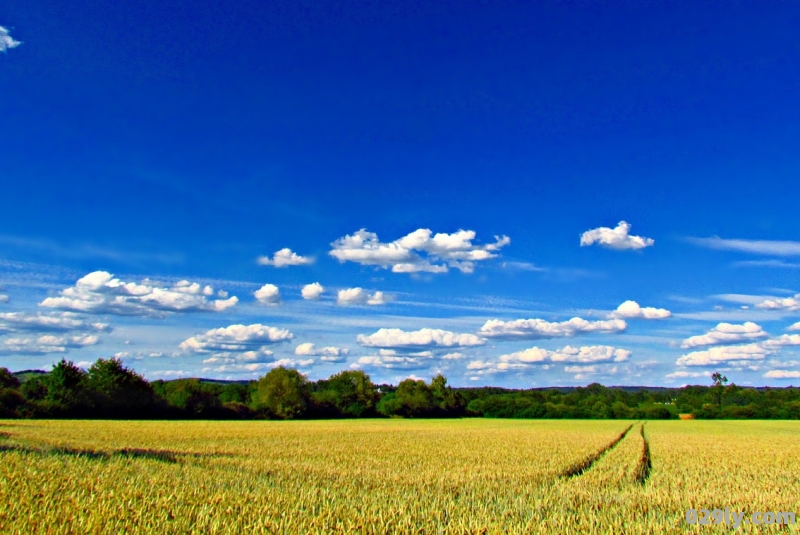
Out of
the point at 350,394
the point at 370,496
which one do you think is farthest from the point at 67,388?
the point at 370,496

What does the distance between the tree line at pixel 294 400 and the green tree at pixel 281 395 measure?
166 mm

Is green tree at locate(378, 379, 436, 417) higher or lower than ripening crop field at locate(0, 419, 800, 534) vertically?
lower

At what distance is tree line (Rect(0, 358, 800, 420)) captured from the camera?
67.7m

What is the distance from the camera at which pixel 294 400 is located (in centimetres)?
9188

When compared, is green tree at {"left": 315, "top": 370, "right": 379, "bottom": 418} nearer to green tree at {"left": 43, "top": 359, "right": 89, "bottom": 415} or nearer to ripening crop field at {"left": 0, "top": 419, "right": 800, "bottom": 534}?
green tree at {"left": 43, "top": 359, "right": 89, "bottom": 415}

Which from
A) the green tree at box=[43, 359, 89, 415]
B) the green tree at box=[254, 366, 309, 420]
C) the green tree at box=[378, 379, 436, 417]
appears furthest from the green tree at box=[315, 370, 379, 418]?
the green tree at box=[43, 359, 89, 415]

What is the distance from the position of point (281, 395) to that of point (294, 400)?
2387 mm

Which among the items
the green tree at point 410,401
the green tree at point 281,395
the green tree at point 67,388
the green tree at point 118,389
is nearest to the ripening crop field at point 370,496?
the green tree at point 67,388

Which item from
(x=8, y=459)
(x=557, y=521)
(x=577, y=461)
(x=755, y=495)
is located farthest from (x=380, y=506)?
(x=577, y=461)

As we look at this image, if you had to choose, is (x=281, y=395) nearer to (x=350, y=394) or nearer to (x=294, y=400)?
(x=294, y=400)

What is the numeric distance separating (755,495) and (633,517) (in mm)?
5099

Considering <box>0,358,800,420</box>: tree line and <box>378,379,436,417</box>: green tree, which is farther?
<box>378,379,436,417</box>: green tree

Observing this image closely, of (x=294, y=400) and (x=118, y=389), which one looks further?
(x=294, y=400)

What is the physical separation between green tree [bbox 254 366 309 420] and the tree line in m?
0.17
